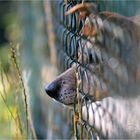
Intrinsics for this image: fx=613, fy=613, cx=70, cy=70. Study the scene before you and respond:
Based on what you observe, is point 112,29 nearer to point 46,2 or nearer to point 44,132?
point 46,2

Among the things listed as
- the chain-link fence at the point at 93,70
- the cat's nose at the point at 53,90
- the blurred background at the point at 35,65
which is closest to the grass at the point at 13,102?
the blurred background at the point at 35,65

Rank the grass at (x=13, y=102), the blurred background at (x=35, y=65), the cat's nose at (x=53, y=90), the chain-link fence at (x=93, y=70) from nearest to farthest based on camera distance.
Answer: the chain-link fence at (x=93, y=70), the grass at (x=13, y=102), the cat's nose at (x=53, y=90), the blurred background at (x=35, y=65)

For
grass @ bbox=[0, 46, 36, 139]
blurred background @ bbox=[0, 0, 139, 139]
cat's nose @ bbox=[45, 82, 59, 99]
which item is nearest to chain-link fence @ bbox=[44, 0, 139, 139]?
cat's nose @ bbox=[45, 82, 59, 99]

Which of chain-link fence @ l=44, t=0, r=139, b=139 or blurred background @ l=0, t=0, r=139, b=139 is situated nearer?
chain-link fence @ l=44, t=0, r=139, b=139

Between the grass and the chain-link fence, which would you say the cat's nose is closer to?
the chain-link fence

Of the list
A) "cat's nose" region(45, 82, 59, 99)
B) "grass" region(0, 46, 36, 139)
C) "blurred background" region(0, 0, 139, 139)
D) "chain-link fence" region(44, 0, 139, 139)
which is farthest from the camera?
"blurred background" region(0, 0, 139, 139)

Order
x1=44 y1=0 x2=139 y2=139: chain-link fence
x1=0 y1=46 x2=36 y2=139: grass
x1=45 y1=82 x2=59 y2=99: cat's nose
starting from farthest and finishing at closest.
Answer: x1=45 y1=82 x2=59 y2=99: cat's nose → x1=0 y1=46 x2=36 y2=139: grass → x1=44 y1=0 x2=139 y2=139: chain-link fence

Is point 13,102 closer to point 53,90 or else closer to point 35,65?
point 35,65

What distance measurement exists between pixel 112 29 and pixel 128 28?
0.25 meters

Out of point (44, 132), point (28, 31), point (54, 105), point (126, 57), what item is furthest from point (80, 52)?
point (28, 31)

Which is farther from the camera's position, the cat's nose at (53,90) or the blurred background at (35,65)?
the blurred background at (35,65)

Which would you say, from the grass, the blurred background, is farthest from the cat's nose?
the blurred background

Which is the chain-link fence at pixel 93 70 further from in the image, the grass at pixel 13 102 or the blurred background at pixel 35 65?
the blurred background at pixel 35 65

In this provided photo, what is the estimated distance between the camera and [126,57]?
263 centimetres
